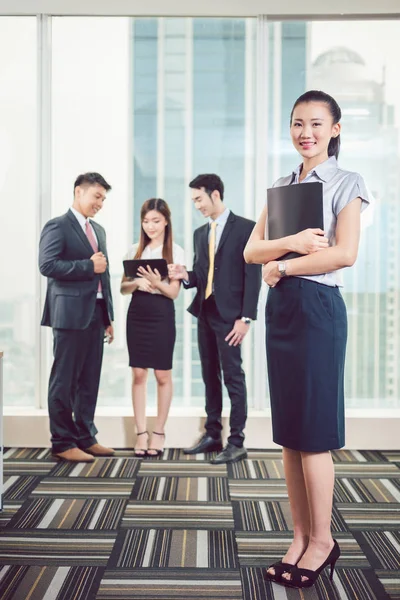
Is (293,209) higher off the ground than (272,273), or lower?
higher

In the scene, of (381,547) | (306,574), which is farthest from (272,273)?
(381,547)

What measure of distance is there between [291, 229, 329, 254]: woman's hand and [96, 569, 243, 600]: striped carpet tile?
1.11 metres

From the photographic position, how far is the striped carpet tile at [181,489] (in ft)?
9.89

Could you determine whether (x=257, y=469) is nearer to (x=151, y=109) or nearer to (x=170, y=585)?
(x=170, y=585)

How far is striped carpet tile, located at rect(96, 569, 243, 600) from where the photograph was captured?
2.04m

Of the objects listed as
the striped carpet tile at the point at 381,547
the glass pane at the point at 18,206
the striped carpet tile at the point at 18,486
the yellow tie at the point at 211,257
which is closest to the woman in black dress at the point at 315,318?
the striped carpet tile at the point at 381,547

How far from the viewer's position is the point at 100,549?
241 centimetres

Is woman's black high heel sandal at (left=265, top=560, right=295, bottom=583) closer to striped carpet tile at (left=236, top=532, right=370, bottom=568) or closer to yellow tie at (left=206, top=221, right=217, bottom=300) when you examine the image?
striped carpet tile at (left=236, top=532, right=370, bottom=568)

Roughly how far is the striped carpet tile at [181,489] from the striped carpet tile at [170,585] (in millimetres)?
770

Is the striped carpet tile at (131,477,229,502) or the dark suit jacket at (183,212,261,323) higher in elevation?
the dark suit jacket at (183,212,261,323)

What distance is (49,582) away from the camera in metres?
2.14

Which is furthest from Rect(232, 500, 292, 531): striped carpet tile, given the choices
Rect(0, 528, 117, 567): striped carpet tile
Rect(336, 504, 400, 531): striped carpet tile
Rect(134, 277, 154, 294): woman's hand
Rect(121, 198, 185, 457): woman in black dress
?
Rect(134, 277, 154, 294): woman's hand

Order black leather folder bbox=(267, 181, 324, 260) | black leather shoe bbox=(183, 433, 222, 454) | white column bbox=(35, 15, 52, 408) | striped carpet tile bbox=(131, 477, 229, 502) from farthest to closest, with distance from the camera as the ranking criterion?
white column bbox=(35, 15, 52, 408), black leather shoe bbox=(183, 433, 222, 454), striped carpet tile bbox=(131, 477, 229, 502), black leather folder bbox=(267, 181, 324, 260)

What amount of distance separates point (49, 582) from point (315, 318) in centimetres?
124
